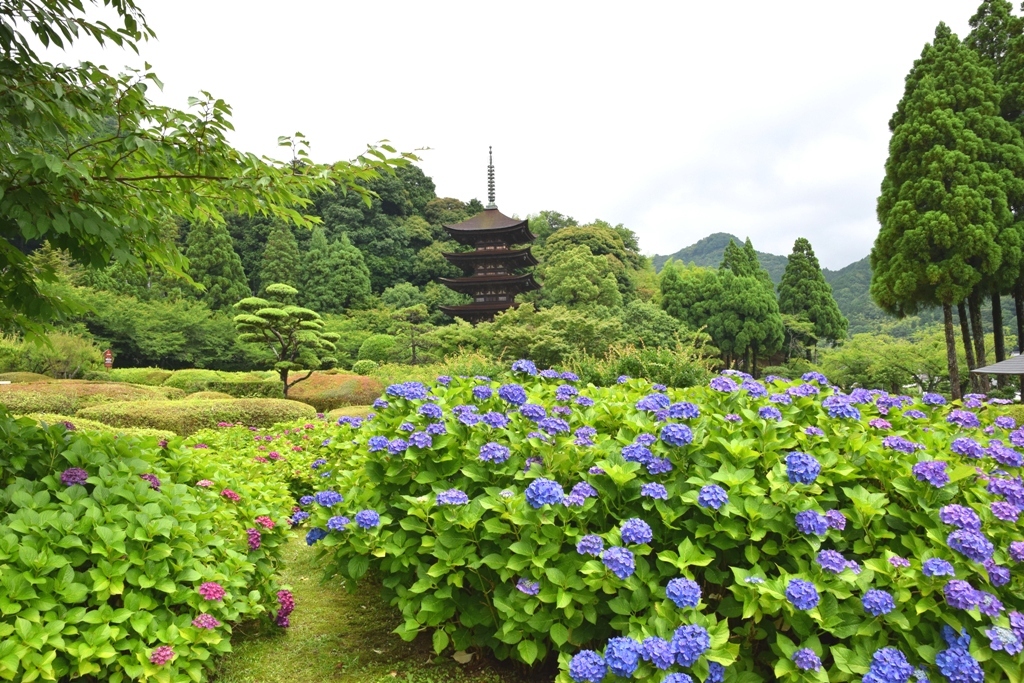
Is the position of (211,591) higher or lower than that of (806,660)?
higher

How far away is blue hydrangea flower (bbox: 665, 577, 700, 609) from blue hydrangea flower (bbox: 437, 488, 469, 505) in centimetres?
77

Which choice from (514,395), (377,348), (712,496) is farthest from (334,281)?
(712,496)

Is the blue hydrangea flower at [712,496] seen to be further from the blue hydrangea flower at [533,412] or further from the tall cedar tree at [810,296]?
the tall cedar tree at [810,296]

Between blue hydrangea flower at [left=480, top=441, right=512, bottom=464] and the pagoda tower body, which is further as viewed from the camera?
the pagoda tower body

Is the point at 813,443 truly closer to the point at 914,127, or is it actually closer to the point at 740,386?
the point at 740,386

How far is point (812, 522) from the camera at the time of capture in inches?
70.4

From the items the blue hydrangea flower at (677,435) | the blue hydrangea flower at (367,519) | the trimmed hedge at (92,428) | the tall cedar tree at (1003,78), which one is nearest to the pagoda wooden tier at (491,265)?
the tall cedar tree at (1003,78)

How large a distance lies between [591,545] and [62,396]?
31.6ft

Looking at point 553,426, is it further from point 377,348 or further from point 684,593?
point 377,348

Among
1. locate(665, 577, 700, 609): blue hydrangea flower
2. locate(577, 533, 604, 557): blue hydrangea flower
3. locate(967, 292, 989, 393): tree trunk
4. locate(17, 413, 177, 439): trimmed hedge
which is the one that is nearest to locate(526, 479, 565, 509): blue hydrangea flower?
locate(577, 533, 604, 557): blue hydrangea flower

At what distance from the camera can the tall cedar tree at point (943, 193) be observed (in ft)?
38.9

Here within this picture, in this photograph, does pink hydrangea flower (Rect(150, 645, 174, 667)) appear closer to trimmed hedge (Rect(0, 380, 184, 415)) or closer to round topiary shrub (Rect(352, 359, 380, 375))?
trimmed hedge (Rect(0, 380, 184, 415))

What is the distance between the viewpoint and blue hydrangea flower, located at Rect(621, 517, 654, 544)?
1.79 metres

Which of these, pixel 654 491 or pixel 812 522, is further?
pixel 654 491
